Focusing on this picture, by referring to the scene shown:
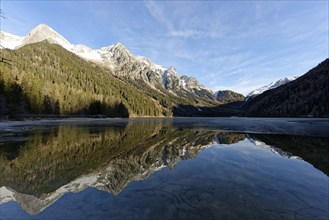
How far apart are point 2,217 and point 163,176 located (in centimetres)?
921

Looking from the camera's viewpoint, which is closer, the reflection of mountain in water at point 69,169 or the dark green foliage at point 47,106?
the reflection of mountain in water at point 69,169

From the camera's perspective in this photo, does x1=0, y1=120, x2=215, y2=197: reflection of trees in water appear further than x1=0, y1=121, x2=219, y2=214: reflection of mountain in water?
Yes

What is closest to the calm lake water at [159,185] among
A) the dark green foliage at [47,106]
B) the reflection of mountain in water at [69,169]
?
the reflection of mountain in water at [69,169]

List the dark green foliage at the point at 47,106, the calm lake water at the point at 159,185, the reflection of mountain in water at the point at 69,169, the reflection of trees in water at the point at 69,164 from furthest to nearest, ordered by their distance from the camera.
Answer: the dark green foliage at the point at 47,106
the reflection of trees in water at the point at 69,164
the reflection of mountain in water at the point at 69,169
the calm lake water at the point at 159,185

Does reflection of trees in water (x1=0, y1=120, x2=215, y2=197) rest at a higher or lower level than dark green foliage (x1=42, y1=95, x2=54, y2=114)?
lower

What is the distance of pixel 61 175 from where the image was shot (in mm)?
14578

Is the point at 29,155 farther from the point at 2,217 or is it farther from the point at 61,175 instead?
A: the point at 2,217

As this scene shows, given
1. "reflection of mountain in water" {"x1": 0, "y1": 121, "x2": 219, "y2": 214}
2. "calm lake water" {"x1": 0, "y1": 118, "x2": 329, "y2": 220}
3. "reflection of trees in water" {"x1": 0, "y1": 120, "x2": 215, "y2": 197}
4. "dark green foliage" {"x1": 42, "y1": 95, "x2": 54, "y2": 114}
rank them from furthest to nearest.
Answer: "dark green foliage" {"x1": 42, "y1": 95, "x2": 54, "y2": 114}
"reflection of trees in water" {"x1": 0, "y1": 120, "x2": 215, "y2": 197}
"reflection of mountain in water" {"x1": 0, "y1": 121, "x2": 219, "y2": 214}
"calm lake water" {"x1": 0, "y1": 118, "x2": 329, "y2": 220}

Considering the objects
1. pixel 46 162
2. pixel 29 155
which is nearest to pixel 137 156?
pixel 46 162

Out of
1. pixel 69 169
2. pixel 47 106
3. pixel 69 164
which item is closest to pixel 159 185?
pixel 69 169

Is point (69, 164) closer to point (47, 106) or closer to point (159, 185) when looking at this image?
point (159, 185)

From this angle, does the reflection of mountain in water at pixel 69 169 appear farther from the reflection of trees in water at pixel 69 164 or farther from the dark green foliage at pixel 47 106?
the dark green foliage at pixel 47 106

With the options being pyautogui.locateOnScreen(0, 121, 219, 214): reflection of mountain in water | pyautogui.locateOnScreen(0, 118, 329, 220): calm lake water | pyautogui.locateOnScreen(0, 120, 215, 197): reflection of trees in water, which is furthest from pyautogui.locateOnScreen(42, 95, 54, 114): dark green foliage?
pyautogui.locateOnScreen(0, 118, 329, 220): calm lake water

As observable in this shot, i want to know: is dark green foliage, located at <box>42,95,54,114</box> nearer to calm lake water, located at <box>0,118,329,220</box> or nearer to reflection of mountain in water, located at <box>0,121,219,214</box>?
reflection of mountain in water, located at <box>0,121,219,214</box>
